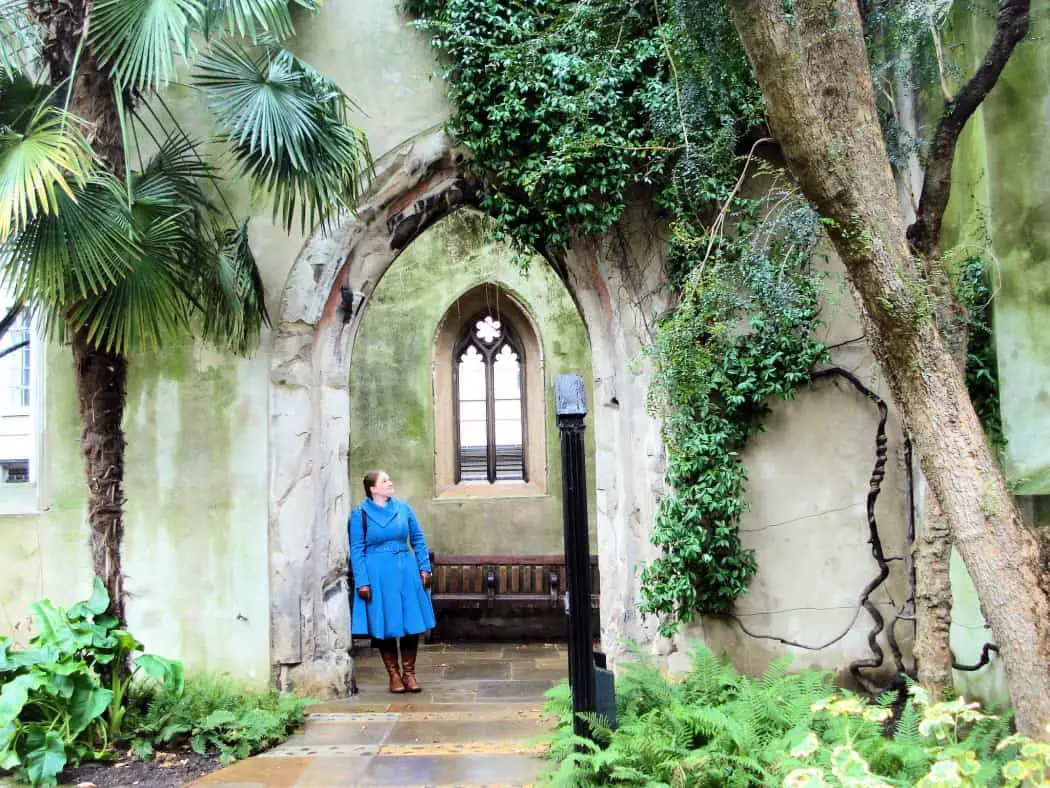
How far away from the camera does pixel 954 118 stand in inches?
192

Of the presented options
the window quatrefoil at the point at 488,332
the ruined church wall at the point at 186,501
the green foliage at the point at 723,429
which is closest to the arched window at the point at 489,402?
the window quatrefoil at the point at 488,332

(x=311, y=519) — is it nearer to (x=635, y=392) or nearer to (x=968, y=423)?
(x=635, y=392)

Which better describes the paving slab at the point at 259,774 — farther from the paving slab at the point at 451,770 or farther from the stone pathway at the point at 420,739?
the paving slab at the point at 451,770

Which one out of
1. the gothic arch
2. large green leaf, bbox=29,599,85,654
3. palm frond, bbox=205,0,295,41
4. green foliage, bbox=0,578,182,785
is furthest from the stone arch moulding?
the gothic arch

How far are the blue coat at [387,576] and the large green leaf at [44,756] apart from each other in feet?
7.36

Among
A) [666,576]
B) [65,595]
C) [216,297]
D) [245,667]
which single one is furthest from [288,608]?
[666,576]

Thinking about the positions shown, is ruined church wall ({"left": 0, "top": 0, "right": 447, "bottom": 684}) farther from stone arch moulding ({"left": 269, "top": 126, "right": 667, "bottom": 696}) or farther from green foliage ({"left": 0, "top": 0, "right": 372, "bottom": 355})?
green foliage ({"left": 0, "top": 0, "right": 372, "bottom": 355})

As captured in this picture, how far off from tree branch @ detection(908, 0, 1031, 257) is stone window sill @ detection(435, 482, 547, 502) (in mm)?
Answer: 6515

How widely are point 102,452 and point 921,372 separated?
490 cm

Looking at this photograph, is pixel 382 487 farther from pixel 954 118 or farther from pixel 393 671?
pixel 954 118

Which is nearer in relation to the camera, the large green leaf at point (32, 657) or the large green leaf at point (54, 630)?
the large green leaf at point (32, 657)

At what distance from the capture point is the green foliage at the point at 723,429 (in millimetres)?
6066

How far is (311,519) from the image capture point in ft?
22.5

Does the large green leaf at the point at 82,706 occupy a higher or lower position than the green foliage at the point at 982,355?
lower
